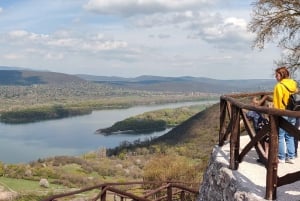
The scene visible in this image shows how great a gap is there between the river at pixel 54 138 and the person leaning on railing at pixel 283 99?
Result: 70.7 m

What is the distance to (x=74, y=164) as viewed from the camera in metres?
51.1

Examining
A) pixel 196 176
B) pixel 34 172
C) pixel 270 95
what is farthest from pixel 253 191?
pixel 34 172

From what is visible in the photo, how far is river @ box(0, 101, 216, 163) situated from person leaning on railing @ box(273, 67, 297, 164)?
7067 cm

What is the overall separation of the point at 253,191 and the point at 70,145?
296 ft

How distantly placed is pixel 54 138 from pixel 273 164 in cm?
9964

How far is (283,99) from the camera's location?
18.3 ft

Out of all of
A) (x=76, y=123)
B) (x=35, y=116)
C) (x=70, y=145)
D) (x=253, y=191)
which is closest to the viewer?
(x=253, y=191)

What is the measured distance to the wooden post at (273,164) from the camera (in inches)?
165

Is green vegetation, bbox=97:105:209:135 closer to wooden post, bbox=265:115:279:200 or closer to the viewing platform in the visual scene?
the viewing platform

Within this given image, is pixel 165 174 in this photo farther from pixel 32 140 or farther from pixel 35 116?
pixel 35 116

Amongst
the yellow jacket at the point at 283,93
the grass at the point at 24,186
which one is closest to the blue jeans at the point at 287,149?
the yellow jacket at the point at 283,93

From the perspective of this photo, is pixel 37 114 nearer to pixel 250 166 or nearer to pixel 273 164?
pixel 250 166

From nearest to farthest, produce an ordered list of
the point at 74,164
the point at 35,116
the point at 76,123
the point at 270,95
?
the point at 270,95 → the point at 74,164 → the point at 76,123 → the point at 35,116

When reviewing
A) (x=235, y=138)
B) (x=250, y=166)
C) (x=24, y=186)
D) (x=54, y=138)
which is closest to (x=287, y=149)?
(x=250, y=166)
